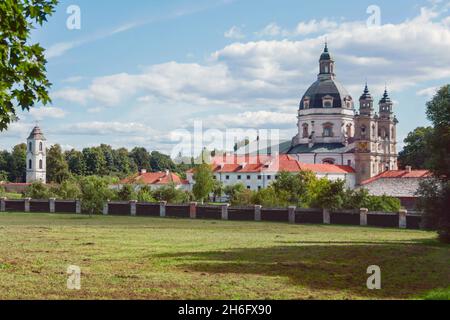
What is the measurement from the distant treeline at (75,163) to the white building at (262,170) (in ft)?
58.9

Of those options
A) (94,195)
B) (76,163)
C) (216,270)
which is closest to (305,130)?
(76,163)

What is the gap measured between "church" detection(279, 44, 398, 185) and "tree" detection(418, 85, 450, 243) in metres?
91.3

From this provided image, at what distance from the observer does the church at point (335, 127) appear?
4961 inches

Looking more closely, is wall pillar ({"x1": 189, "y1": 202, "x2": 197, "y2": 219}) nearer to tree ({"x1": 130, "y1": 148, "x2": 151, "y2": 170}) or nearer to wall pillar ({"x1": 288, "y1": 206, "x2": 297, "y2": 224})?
wall pillar ({"x1": 288, "y1": 206, "x2": 297, "y2": 224})

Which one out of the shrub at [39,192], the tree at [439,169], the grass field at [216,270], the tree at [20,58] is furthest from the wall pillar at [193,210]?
the tree at [20,58]

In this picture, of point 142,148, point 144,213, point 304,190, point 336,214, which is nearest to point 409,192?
point 304,190

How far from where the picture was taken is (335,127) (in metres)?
132

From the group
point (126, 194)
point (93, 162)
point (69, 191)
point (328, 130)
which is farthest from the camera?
point (93, 162)

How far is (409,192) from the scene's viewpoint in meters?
73.9

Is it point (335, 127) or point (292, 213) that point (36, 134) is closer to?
point (335, 127)

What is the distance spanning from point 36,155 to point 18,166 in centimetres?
2452

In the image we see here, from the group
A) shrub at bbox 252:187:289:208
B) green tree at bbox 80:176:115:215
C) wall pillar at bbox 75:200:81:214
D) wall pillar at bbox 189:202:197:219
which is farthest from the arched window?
green tree at bbox 80:176:115:215

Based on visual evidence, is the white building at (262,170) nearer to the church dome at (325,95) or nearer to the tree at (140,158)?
the church dome at (325,95)
